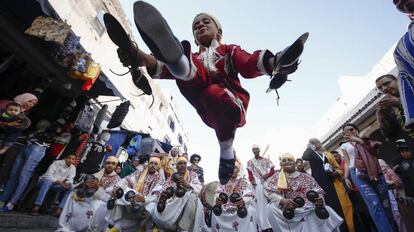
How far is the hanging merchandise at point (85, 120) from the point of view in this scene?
17.9ft

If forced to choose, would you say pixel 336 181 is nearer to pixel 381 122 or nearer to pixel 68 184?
pixel 381 122

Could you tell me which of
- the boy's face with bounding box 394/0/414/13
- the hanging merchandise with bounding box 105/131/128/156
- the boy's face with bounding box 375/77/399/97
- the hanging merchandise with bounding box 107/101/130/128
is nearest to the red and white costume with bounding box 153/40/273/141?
the boy's face with bounding box 394/0/414/13

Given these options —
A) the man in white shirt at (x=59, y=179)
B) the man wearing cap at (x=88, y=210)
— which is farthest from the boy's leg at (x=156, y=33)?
the man in white shirt at (x=59, y=179)

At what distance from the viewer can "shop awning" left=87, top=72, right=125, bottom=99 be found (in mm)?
5418

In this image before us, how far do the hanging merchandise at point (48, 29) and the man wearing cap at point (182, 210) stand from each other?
10.0ft

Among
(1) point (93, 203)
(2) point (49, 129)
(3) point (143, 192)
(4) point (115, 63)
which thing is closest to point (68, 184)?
(1) point (93, 203)

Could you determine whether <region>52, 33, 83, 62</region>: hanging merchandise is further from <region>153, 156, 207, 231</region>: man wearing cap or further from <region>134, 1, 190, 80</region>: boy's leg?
<region>134, 1, 190, 80</region>: boy's leg

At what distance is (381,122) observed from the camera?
2.10m

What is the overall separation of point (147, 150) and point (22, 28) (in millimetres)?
4910

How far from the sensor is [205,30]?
167cm

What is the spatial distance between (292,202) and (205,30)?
2.98 meters

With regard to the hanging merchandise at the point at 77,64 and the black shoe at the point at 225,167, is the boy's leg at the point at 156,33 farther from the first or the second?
the hanging merchandise at the point at 77,64

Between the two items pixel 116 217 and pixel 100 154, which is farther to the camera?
pixel 100 154

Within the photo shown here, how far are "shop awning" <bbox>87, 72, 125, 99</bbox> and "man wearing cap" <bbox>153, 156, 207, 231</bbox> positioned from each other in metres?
2.69
